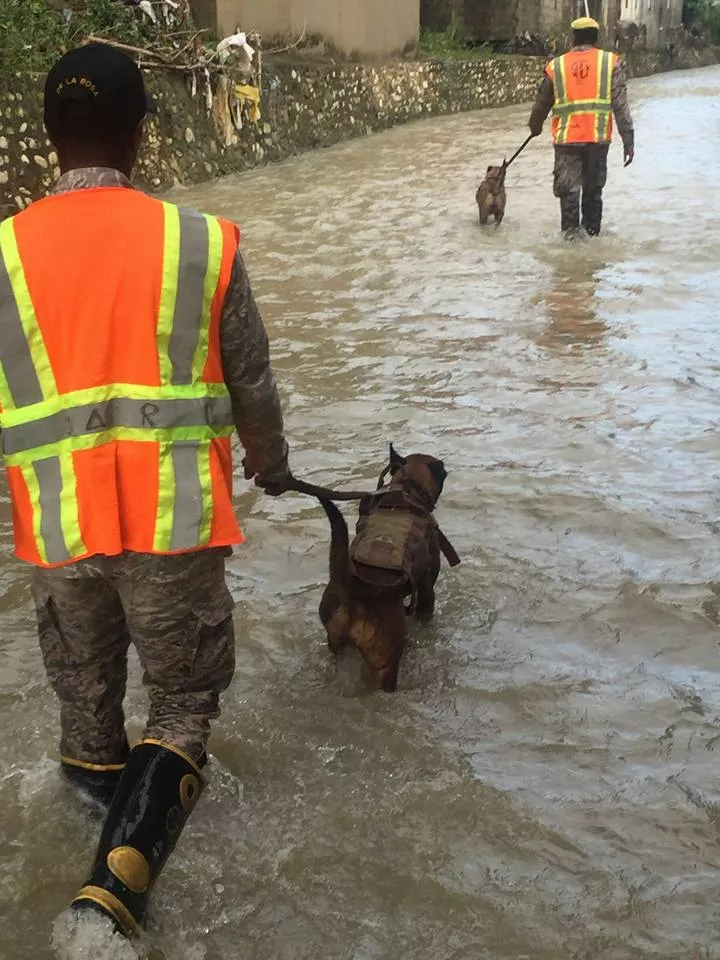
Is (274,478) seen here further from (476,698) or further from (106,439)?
(476,698)

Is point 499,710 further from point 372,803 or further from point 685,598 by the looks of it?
point 685,598

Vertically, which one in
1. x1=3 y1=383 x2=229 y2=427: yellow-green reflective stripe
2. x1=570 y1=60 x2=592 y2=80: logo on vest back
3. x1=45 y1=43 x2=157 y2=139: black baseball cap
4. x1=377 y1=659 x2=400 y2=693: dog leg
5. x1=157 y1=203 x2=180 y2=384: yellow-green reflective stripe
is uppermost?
x1=45 y1=43 x2=157 y2=139: black baseball cap

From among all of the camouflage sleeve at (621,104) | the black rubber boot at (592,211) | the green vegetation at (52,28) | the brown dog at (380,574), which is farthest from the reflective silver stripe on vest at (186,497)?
the green vegetation at (52,28)

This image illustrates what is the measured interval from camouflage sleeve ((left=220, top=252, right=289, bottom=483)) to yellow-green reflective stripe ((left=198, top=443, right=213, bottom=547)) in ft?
0.49

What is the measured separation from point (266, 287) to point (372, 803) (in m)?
6.15

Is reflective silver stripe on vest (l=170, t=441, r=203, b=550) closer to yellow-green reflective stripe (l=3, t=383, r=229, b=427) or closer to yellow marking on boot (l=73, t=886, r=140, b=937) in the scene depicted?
yellow-green reflective stripe (l=3, t=383, r=229, b=427)

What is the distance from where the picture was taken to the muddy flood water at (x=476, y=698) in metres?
2.48

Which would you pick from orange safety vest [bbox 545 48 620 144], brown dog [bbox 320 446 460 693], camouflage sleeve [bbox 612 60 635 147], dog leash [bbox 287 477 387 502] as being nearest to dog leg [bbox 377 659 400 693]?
brown dog [bbox 320 446 460 693]

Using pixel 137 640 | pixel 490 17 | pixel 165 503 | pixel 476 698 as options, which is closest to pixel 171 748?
pixel 137 640

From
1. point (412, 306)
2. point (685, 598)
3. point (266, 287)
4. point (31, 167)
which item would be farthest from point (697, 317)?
point (31, 167)

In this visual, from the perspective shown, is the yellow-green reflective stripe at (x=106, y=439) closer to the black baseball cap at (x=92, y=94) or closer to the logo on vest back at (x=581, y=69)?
the black baseball cap at (x=92, y=94)

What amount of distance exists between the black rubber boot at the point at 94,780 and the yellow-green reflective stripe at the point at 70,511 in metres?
0.67

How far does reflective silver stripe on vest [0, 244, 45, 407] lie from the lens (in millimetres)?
2127

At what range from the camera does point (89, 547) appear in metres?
2.24
